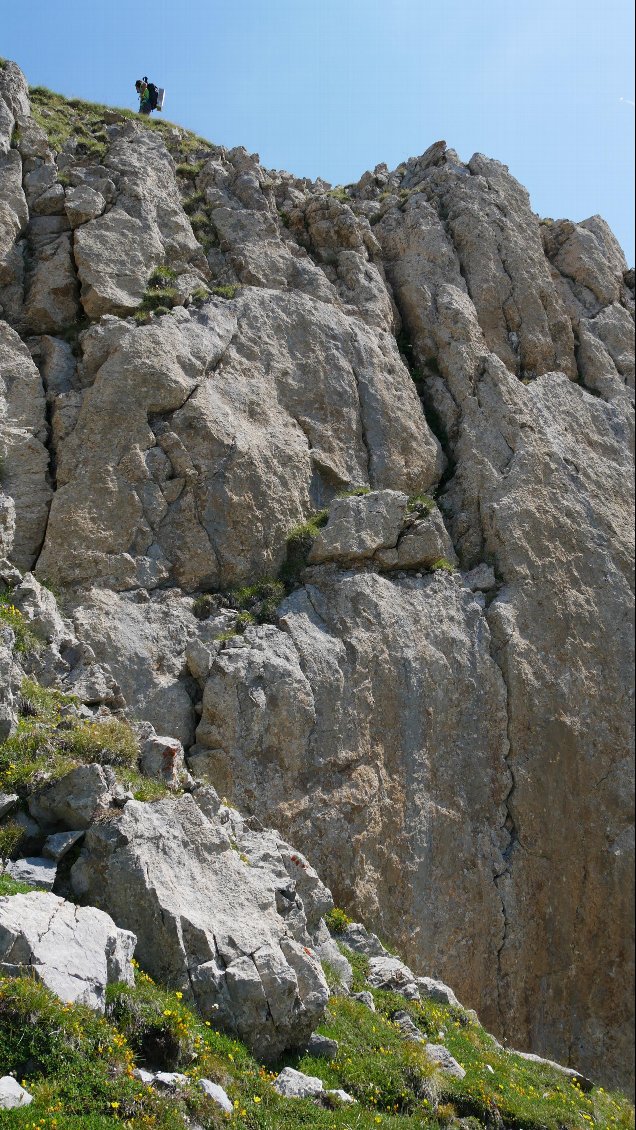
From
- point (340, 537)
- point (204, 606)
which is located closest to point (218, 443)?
point (340, 537)

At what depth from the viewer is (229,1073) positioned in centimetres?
1038

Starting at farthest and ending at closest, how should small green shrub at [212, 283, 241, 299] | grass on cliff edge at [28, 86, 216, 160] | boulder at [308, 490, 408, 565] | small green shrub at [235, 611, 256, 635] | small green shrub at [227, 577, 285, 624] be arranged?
grass on cliff edge at [28, 86, 216, 160], small green shrub at [212, 283, 241, 299], boulder at [308, 490, 408, 565], small green shrub at [227, 577, 285, 624], small green shrub at [235, 611, 256, 635]

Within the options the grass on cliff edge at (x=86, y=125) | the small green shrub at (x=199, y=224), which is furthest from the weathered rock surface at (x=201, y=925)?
the grass on cliff edge at (x=86, y=125)

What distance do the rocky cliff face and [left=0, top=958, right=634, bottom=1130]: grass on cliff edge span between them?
188 inches

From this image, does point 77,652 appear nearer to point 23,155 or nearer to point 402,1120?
point 402,1120

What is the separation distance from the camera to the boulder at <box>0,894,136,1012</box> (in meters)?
9.44

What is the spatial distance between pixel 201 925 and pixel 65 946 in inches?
90.2

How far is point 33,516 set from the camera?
19.4 meters

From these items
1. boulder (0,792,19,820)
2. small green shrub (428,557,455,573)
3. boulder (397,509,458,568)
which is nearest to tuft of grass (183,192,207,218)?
boulder (397,509,458,568)

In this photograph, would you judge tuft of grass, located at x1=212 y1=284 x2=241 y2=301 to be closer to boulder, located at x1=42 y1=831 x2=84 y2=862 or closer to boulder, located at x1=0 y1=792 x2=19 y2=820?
boulder, located at x1=0 y1=792 x2=19 y2=820

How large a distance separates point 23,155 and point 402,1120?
966 inches

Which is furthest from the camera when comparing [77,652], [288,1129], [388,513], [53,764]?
[388,513]

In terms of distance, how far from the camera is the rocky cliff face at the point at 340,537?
19.0 metres

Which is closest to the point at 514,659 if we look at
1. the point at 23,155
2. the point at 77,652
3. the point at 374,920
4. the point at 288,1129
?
the point at 374,920
